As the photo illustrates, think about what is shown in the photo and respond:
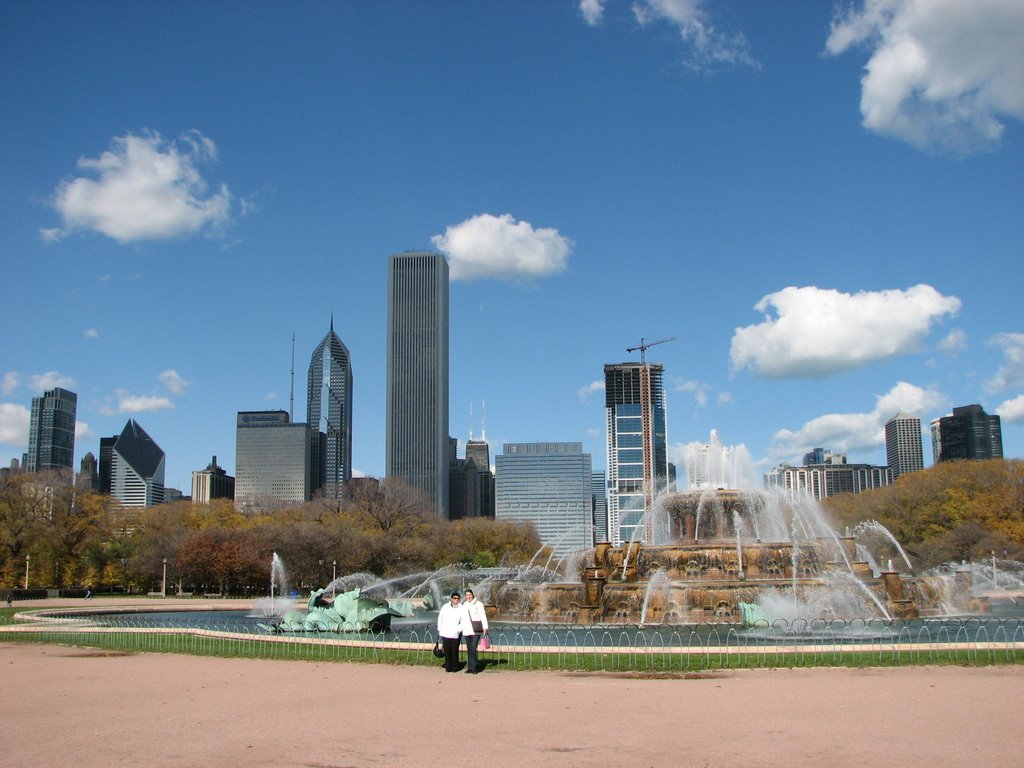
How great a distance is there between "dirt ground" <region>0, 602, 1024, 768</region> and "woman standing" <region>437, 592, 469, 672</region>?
525mm

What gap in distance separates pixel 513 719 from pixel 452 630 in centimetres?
536

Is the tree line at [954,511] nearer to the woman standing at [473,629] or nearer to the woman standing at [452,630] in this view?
the woman standing at [473,629]

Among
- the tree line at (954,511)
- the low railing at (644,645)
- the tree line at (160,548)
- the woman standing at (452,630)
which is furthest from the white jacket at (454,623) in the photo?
the tree line at (954,511)

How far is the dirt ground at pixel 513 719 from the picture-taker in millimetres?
9305

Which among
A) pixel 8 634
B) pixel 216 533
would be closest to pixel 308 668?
pixel 8 634

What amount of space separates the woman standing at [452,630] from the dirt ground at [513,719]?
0.53 metres

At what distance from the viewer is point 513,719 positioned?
37.7 feet

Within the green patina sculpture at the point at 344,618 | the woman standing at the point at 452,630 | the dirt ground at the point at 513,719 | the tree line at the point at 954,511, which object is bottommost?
the green patina sculpture at the point at 344,618

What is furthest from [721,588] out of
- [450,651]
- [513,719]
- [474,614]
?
[513,719]

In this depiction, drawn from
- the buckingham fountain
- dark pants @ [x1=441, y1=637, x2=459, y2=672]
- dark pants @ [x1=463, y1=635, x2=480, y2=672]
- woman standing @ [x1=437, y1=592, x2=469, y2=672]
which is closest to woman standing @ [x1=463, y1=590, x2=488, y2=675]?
dark pants @ [x1=463, y1=635, x2=480, y2=672]

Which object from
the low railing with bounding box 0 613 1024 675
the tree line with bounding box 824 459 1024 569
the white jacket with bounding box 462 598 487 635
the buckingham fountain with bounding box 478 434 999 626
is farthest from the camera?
the tree line with bounding box 824 459 1024 569

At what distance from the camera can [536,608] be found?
3322 cm

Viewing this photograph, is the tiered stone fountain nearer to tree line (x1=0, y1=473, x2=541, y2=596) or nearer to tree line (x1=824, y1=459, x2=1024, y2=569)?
tree line (x1=824, y1=459, x2=1024, y2=569)

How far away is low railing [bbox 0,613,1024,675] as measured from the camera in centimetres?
1742
